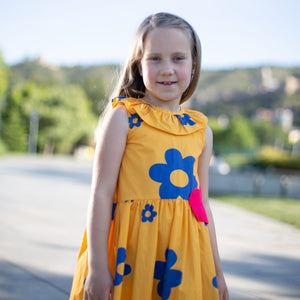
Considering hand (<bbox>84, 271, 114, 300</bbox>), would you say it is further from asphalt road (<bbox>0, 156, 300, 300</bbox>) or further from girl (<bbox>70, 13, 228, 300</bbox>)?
asphalt road (<bbox>0, 156, 300, 300</bbox>)

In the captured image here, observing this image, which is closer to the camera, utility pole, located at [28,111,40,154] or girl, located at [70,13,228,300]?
girl, located at [70,13,228,300]

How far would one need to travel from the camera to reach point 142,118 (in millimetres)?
1452

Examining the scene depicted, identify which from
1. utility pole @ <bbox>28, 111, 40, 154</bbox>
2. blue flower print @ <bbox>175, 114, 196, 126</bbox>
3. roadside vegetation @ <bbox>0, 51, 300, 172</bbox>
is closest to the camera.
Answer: blue flower print @ <bbox>175, 114, 196, 126</bbox>

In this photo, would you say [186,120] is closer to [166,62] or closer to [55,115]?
[166,62]

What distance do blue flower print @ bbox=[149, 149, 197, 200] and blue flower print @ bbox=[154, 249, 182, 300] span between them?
207 millimetres

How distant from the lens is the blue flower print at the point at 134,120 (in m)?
1.44

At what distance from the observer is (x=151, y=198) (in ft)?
4.67

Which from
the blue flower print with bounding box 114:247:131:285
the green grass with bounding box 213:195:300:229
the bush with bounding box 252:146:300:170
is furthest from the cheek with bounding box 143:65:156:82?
the bush with bounding box 252:146:300:170

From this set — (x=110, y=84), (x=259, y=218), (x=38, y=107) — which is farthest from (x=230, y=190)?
(x=38, y=107)

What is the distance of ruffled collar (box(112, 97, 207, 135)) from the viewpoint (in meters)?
1.47

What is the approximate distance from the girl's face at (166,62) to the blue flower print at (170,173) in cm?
23

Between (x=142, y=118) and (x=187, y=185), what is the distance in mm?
304

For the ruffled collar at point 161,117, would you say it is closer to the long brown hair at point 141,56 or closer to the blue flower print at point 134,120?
the blue flower print at point 134,120

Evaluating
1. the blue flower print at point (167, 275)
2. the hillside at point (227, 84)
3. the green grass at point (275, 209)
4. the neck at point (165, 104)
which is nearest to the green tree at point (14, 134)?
the hillside at point (227, 84)
